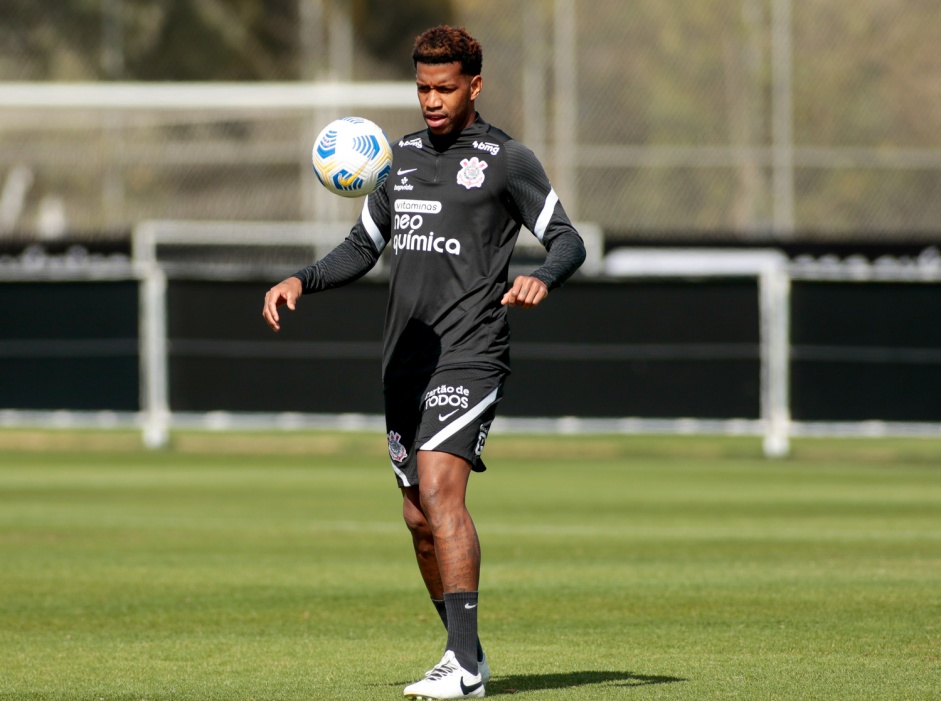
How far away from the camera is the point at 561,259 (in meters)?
7.38

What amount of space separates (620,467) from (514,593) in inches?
386

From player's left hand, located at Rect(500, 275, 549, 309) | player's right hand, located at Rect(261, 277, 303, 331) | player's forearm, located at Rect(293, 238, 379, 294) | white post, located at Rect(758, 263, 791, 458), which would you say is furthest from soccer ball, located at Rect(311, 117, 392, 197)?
white post, located at Rect(758, 263, 791, 458)

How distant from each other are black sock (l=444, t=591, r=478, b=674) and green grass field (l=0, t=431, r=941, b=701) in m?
0.27

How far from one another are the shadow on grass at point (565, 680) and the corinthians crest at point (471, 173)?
6.43ft

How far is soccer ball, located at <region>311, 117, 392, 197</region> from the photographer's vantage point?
25.2ft

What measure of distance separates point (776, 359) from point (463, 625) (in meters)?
14.3

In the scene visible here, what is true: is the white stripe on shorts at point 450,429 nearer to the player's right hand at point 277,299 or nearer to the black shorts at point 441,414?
the black shorts at point 441,414

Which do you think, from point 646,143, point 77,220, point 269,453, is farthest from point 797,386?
point 77,220

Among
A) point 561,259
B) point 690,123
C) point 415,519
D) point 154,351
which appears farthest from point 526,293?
point 690,123

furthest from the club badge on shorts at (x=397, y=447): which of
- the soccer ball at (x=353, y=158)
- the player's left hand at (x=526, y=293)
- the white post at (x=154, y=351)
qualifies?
the white post at (x=154, y=351)

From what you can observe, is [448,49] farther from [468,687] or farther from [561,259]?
[468,687]

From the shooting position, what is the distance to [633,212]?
101 ft

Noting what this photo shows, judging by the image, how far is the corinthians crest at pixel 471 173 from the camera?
7480mm

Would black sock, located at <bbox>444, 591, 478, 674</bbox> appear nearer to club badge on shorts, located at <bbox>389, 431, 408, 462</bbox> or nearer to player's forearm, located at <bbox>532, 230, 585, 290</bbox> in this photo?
club badge on shorts, located at <bbox>389, 431, 408, 462</bbox>
